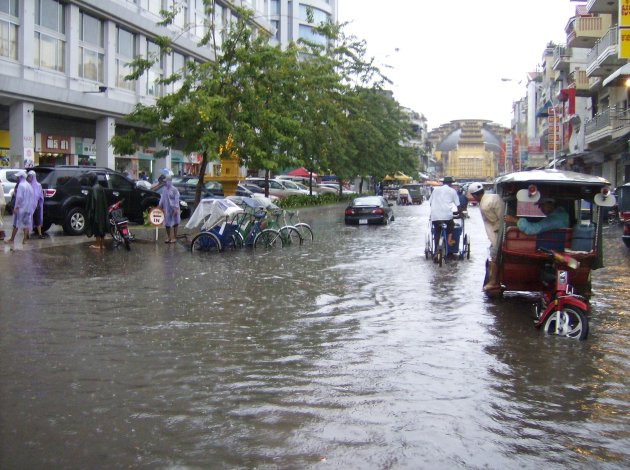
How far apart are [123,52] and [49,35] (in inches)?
251

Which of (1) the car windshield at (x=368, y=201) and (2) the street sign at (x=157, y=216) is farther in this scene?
(1) the car windshield at (x=368, y=201)

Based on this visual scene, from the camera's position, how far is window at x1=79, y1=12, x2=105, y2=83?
117ft

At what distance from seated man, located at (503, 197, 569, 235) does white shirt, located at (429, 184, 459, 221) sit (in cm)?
544

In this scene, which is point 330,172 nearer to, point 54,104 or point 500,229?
point 54,104

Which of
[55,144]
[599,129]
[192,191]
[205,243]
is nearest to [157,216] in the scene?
[205,243]

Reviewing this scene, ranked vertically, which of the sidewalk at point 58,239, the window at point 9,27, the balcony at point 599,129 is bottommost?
the sidewalk at point 58,239

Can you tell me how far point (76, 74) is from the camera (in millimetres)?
34938

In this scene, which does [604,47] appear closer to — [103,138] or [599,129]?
[599,129]

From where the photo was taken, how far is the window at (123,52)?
3859 centimetres

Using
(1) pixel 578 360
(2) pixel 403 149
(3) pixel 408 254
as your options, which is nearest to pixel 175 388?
(1) pixel 578 360

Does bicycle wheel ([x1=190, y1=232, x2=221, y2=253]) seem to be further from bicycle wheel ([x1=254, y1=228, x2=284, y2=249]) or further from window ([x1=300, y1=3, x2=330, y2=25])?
window ([x1=300, y1=3, x2=330, y2=25])

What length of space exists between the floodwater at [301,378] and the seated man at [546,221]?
3.90ft

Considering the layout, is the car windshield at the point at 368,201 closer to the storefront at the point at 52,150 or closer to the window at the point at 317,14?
the storefront at the point at 52,150

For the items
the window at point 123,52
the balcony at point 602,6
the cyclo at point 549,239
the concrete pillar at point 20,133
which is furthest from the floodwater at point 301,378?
the balcony at point 602,6
